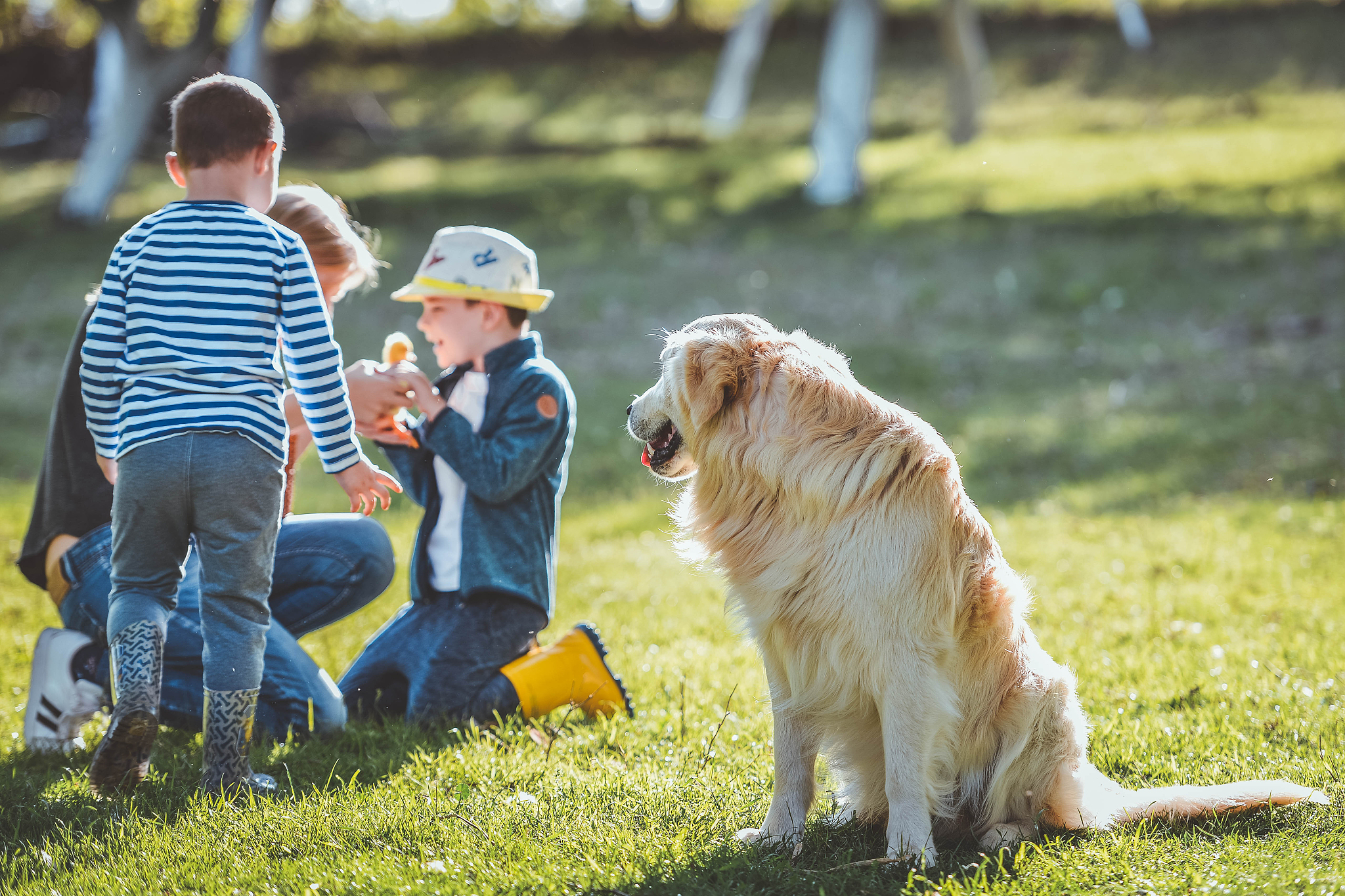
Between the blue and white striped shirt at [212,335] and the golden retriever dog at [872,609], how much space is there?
3.10 ft

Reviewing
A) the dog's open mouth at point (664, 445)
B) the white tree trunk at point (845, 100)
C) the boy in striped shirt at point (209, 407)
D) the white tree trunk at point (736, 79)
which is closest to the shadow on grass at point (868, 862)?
the dog's open mouth at point (664, 445)

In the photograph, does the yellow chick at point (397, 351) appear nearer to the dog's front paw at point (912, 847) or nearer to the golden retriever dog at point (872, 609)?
the golden retriever dog at point (872, 609)

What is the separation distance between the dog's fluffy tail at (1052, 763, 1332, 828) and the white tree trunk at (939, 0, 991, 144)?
18.9 meters

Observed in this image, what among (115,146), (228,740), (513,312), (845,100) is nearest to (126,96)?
(115,146)

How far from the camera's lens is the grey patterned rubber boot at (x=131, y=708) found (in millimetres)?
3031

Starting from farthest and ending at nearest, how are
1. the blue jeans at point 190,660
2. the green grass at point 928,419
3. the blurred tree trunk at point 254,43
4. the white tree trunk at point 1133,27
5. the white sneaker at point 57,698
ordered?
the white tree trunk at point 1133,27 < the blurred tree trunk at point 254,43 < the blue jeans at point 190,660 < the white sneaker at point 57,698 < the green grass at point 928,419

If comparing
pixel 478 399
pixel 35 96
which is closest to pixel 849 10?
pixel 478 399

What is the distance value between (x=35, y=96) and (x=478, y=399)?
29.5 metres

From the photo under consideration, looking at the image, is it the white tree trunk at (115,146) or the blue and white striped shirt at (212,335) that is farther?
the white tree trunk at (115,146)

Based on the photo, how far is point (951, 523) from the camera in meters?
2.89

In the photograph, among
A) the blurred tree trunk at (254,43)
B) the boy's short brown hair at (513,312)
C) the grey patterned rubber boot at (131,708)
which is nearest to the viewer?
the grey patterned rubber boot at (131,708)

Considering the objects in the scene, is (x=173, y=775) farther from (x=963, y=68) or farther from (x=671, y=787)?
(x=963, y=68)

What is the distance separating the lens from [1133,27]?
2812 cm

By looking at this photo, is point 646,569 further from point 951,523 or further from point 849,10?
point 849,10
